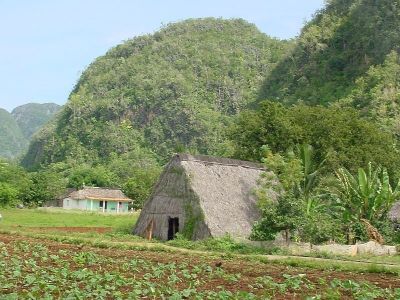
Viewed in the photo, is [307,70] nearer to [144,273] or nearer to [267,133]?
[267,133]

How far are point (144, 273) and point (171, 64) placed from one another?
367ft

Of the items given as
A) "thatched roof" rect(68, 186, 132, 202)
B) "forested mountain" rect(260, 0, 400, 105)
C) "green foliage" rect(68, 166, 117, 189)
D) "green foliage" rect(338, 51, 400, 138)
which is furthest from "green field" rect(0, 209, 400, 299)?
"green foliage" rect(68, 166, 117, 189)

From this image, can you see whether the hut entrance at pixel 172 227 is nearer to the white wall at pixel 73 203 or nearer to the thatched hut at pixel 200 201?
the thatched hut at pixel 200 201

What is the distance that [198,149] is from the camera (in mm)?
103312

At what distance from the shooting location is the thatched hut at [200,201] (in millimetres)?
29641

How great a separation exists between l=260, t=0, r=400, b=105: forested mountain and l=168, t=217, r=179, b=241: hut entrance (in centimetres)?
3878

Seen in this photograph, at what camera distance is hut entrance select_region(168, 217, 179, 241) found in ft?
103

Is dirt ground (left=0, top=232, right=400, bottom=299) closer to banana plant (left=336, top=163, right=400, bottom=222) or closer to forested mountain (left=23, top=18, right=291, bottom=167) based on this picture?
banana plant (left=336, top=163, right=400, bottom=222)

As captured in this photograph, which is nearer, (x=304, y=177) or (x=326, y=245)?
(x=326, y=245)

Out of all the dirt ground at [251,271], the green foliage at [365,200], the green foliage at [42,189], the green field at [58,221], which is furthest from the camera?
the green foliage at [42,189]

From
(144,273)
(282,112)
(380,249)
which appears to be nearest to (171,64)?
(282,112)

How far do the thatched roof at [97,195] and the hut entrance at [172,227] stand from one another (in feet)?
170

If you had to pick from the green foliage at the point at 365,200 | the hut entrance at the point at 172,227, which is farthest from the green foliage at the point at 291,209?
the hut entrance at the point at 172,227

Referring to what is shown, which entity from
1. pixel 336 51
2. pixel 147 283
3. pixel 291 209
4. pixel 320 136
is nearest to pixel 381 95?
pixel 336 51
